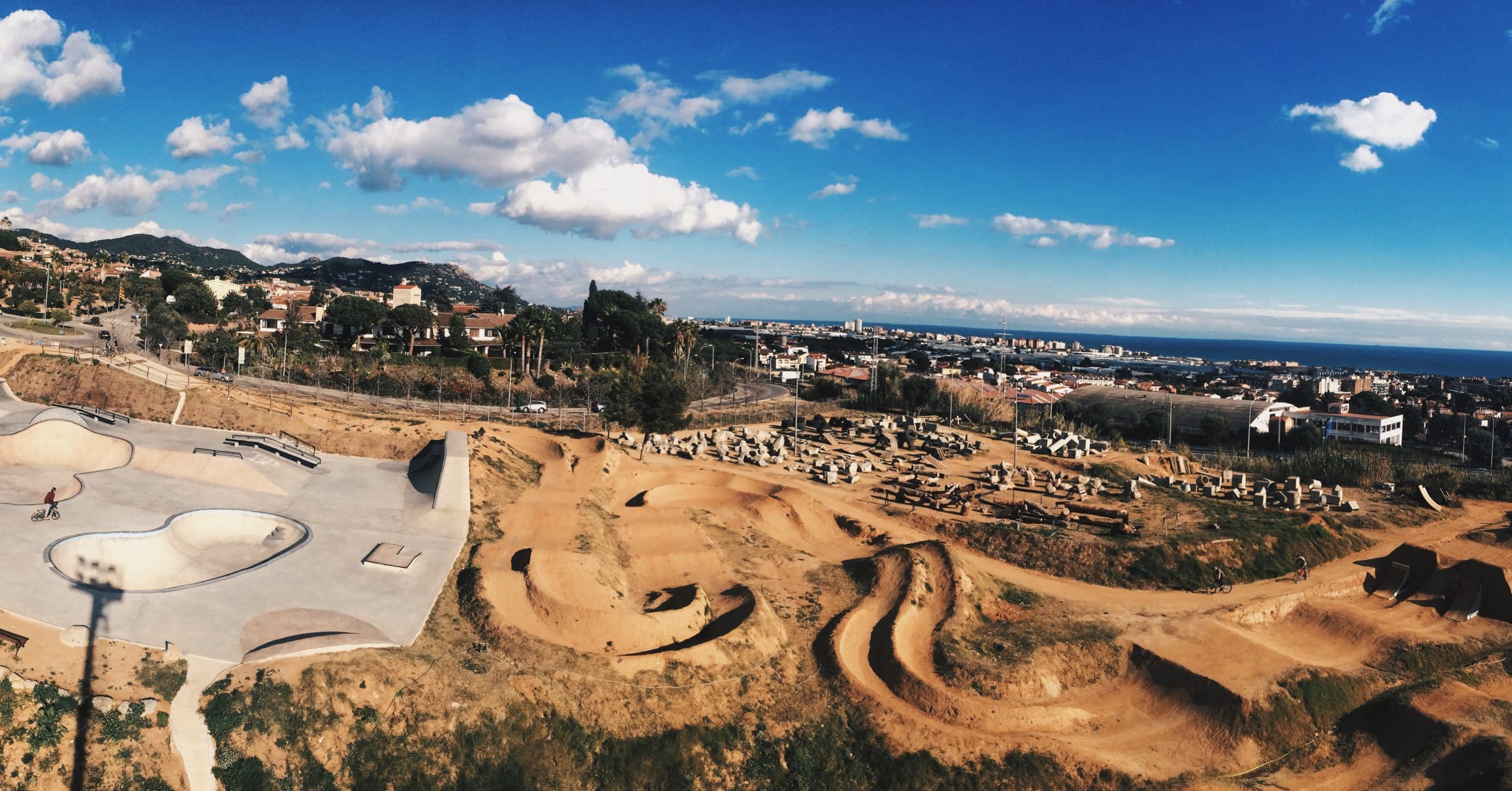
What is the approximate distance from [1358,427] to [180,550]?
97.6m

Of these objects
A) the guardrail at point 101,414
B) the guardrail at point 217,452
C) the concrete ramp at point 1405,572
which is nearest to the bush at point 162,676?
the guardrail at point 217,452

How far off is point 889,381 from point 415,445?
60.7 metres

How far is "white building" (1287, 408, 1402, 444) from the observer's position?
7469 centimetres

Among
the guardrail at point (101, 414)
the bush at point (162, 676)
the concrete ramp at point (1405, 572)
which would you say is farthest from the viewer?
the guardrail at point (101, 414)

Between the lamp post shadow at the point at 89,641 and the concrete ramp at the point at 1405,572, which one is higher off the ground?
the lamp post shadow at the point at 89,641

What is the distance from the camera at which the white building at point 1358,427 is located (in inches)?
2940

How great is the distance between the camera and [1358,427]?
76.2m

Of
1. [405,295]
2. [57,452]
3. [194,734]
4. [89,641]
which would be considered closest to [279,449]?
[57,452]

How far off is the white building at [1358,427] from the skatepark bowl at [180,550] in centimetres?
9030

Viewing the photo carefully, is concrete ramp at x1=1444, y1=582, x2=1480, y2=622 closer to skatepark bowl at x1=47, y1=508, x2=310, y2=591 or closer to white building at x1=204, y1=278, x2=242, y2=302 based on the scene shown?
skatepark bowl at x1=47, y1=508, x2=310, y2=591

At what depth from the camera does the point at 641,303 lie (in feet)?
439

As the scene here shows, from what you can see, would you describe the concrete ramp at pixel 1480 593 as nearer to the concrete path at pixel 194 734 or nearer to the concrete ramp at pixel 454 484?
the concrete ramp at pixel 454 484

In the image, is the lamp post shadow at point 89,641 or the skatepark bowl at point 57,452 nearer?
the lamp post shadow at point 89,641

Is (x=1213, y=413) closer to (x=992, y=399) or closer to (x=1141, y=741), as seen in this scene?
(x=992, y=399)
